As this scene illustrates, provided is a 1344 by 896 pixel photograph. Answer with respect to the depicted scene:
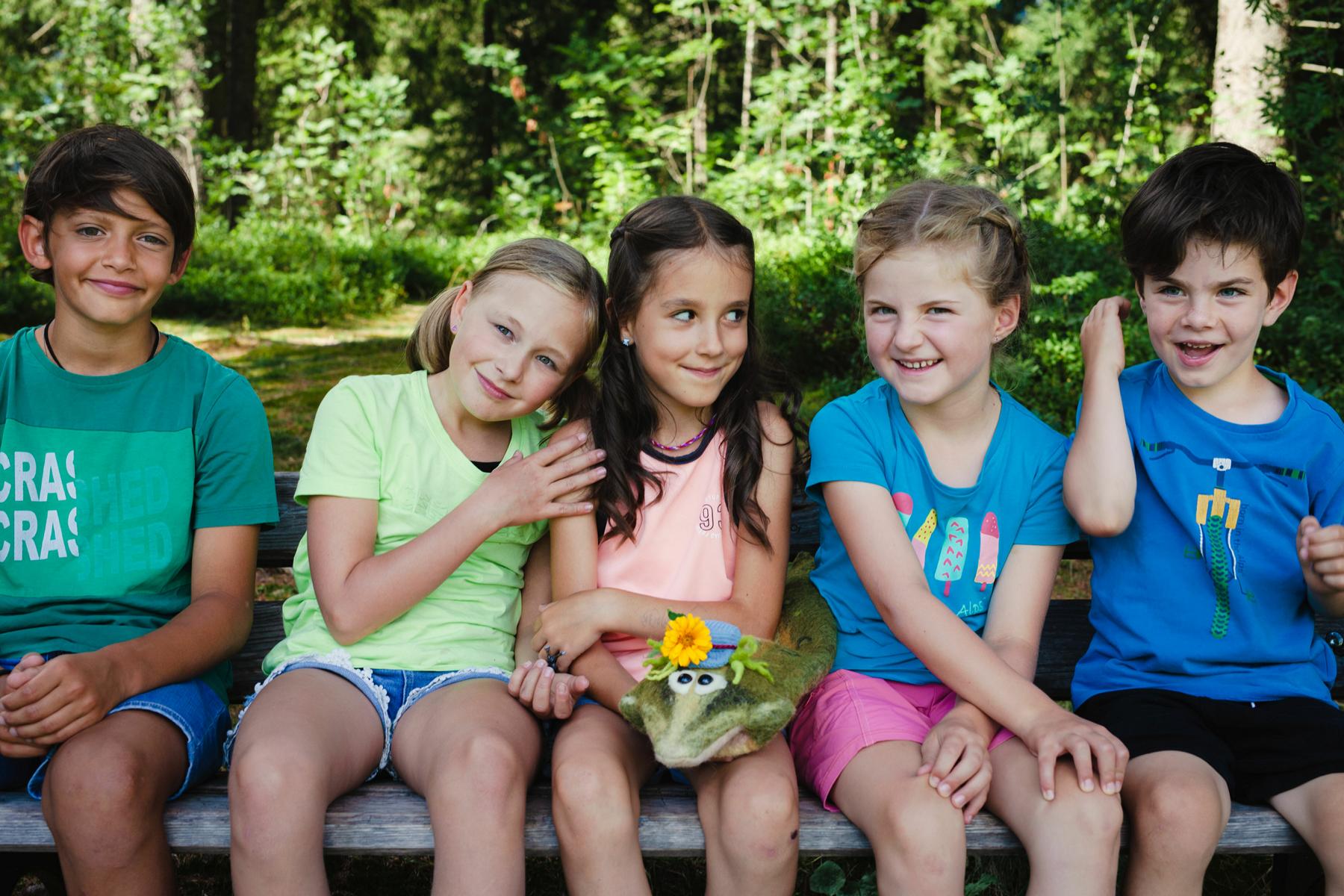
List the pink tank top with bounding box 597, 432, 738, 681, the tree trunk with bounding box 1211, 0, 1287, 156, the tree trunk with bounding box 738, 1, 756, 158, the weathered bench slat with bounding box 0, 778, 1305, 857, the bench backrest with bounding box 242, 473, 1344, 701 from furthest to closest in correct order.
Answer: the tree trunk with bounding box 738, 1, 756, 158 → the tree trunk with bounding box 1211, 0, 1287, 156 → the bench backrest with bounding box 242, 473, 1344, 701 → the pink tank top with bounding box 597, 432, 738, 681 → the weathered bench slat with bounding box 0, 778, 1305, 857

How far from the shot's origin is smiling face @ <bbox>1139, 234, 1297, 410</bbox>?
212cm

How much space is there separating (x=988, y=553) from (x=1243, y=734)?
0.55m

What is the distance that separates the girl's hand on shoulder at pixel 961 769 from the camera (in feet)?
6.15

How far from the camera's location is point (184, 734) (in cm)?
202

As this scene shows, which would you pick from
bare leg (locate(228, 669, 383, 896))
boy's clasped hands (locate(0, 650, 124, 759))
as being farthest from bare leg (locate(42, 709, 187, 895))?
bare leg (locate(228, 669, 383, 896))

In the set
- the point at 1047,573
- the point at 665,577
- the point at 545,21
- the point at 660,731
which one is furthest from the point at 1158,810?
the point at 545,21

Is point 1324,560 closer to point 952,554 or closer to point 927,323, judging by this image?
point 952,554

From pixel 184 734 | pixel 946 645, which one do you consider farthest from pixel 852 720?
pixel 184 734

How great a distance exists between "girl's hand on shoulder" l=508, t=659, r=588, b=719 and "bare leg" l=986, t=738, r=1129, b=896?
2.61 ft

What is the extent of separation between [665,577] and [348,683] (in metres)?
0.66

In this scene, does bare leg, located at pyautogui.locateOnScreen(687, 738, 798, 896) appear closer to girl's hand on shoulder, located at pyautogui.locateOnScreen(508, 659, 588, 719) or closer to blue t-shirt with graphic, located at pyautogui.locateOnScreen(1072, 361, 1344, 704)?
girl's hand on shoulder, located at pyautogui.locateOnScreen(508, 659, 588, 719)

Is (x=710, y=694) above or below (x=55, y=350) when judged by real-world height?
below

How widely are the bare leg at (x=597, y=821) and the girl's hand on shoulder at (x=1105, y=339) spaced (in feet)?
3.92

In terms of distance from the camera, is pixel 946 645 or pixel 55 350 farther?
pixel 55 350
